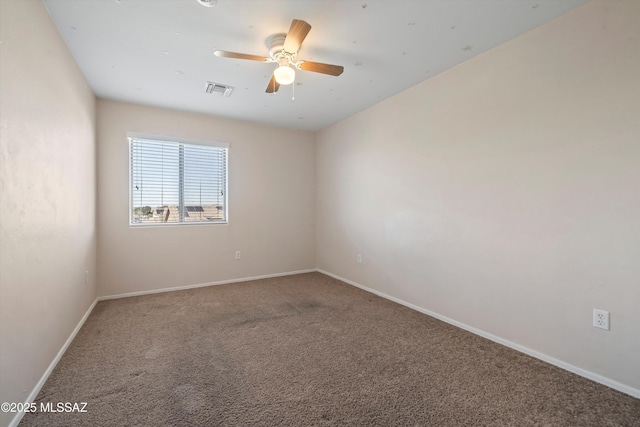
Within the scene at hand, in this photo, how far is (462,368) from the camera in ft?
6.80

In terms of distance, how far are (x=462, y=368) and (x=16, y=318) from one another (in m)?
2.84

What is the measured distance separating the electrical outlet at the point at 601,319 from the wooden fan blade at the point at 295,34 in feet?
9.04

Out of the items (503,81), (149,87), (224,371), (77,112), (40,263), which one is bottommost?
(224,371)

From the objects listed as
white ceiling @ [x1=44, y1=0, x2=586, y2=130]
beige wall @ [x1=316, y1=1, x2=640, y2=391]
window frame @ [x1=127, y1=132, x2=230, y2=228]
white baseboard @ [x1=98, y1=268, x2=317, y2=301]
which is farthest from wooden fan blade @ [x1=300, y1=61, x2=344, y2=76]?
white baseboard @ [x1=98, y1=268, x2=317, y2=301]

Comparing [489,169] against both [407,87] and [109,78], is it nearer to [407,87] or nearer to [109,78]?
[407,87]

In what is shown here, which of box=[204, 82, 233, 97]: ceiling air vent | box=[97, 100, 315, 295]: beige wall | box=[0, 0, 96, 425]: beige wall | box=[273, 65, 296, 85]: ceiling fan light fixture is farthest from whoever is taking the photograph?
box=[97, 100, 315, 295]: beige wall

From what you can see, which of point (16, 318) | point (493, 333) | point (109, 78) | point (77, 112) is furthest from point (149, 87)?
point (493, 333)

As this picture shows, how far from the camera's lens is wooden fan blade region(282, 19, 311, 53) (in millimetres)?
1827

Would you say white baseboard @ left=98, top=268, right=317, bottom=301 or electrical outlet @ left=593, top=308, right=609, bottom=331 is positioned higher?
electrical outlet @ left=593, top=308, right=609, bottom=331

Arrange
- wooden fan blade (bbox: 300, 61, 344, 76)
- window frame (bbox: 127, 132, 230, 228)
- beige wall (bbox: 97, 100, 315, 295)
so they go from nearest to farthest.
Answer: wooden fan blade (bbox: 300, 61, 344, 76) → beige wall (bbox: 97, 100, 315, 295) → window frame (bbox: 127, 132, 230, 228)

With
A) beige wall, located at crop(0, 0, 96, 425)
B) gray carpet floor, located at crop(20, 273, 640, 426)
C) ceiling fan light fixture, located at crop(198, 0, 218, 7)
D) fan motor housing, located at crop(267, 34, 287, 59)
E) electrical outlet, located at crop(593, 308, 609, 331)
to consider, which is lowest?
gray carpet floor, located at crop(20, 273, 640, 426)

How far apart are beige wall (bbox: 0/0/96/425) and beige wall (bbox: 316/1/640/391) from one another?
3.27 m

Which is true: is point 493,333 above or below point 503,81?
below

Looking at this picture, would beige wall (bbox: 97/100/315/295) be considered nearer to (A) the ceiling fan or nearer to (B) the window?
(B) the window
